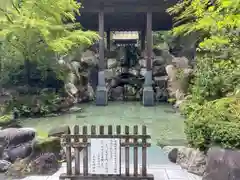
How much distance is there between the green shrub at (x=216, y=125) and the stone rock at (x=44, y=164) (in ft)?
7.93

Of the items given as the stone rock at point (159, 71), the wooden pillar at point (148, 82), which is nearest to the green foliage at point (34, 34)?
the wooden pillar at point (148, 82)

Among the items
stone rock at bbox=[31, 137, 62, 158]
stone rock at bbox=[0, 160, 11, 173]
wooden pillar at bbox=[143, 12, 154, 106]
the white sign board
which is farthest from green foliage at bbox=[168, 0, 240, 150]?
wooden pillar at bbox=[143, 12, 154, 106]

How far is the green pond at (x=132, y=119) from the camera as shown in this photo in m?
7.28

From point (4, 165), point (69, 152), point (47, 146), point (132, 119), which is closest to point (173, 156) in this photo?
point (69, 152)

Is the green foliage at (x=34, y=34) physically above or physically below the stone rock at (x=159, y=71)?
above

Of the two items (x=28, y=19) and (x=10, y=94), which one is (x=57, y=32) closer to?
(x=28, y=19)

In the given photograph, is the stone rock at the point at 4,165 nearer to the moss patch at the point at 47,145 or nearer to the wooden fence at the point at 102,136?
the moss patch at the point at 47,145

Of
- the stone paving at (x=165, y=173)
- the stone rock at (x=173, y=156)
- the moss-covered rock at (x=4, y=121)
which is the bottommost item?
the stone paving at (x=165, y=173)

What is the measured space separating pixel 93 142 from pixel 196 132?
1.83 m

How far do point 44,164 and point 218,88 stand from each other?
15.1ft

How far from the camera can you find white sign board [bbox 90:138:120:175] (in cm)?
385

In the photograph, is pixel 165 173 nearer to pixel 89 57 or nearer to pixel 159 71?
pixel 159 71

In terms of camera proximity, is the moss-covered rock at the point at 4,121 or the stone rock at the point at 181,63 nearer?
the moss-covered rock at the point at 4,121

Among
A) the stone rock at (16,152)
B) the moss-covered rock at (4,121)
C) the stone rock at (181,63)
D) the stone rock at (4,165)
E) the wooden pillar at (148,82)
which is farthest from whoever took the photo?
the stone rock at (181,63)
